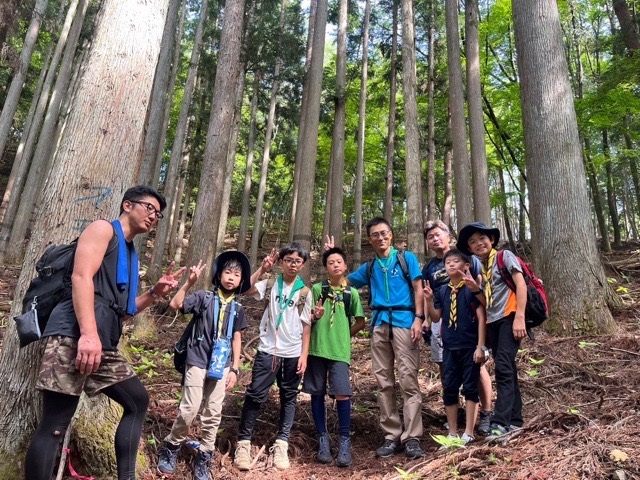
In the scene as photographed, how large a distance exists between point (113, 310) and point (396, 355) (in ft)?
9.26

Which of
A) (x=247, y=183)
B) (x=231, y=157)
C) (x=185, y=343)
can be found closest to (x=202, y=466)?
(x=185, y=343)

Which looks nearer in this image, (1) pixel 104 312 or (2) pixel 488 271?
(1) pixel 104 312

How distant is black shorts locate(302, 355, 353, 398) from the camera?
4254 millimetres

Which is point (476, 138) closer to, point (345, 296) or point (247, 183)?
point (345, 296)

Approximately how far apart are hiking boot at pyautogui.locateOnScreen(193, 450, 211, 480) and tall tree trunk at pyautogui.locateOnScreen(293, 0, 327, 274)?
230 inches

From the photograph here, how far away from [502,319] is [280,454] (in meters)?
2.45

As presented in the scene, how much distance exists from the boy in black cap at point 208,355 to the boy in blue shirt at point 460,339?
1.95m

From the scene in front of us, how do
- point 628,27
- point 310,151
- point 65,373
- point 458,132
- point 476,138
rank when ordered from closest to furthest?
point 65,373, point 310,151, point 476,138, point 458,132, point 628,27

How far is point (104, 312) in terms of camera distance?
2619mm

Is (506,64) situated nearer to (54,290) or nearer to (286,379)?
(286,379)

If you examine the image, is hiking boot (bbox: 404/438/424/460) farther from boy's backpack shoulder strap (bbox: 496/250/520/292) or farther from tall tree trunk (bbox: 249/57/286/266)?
tall tree trunk (bbox: 249/57/286/266)

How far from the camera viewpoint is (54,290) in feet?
8.32

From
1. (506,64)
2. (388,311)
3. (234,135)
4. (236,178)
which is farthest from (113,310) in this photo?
Answer: (236,178)

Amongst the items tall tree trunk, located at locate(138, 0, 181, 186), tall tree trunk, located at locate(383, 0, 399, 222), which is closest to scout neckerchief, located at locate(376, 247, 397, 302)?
tall tree trunk, located at locate(138, 0, 181, 186)
